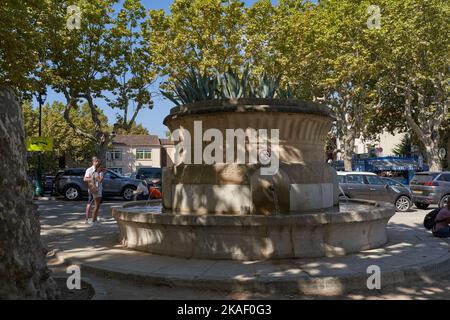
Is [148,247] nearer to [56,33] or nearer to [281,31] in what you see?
[56,33]

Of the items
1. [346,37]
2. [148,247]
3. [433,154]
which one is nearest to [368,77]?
[346,37]

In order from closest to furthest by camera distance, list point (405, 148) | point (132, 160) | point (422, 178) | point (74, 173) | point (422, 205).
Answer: point (422, 178) → point (422, 205) → point (74, 173) → point (405, 148) → point (132, 160)

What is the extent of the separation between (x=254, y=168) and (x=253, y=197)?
1.60 ft

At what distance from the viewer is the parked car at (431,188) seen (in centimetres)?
1619

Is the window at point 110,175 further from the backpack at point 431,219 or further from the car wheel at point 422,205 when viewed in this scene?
the backpack at point 431,219

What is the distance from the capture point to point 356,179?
1617 cm

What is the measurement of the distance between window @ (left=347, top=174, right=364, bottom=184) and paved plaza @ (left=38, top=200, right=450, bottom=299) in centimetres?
911

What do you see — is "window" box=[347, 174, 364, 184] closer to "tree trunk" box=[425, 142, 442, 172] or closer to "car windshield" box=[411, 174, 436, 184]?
"car windshield" box=[411, 174, 436, 184]

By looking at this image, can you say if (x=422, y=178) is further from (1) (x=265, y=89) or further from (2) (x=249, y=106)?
(2) (x=249, y=106)

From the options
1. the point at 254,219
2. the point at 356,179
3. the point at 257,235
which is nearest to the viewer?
the point at 254,219

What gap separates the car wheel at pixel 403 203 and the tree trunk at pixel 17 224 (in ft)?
47.1

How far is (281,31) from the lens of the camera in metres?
24.7

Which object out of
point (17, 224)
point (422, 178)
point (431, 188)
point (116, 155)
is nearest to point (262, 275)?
point (17, 224)

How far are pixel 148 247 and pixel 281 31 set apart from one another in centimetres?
2032
